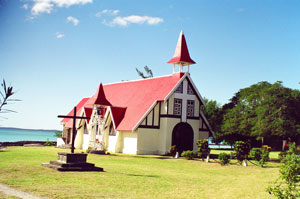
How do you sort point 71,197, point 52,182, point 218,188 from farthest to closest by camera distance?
point 218,188 < point 52,182 < point 71,197

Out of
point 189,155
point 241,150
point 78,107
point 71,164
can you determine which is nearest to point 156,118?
point 189,155

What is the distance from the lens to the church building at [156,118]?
35.9 metres

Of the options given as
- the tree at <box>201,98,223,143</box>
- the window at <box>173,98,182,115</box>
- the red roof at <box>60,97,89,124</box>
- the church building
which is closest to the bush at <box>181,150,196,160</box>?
the church building

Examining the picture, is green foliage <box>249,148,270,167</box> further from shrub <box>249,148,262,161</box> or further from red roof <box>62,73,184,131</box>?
red roof <box>62,73,184,131</box>

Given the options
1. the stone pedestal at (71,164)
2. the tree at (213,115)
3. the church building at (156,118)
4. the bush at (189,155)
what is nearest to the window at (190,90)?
the church building at (156,118)

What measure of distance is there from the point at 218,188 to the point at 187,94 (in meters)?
22.0

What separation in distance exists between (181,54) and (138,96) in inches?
256

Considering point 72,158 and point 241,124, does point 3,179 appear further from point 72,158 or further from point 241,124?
point 241,124

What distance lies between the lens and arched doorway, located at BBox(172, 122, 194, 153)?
1443 inches

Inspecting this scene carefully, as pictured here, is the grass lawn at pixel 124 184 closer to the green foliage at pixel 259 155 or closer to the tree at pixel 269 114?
the green foliage at pixel 259 155

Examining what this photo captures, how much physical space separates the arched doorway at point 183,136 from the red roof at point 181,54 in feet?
20.8

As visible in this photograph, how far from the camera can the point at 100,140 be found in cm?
3766

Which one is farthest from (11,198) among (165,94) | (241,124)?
(241,124)

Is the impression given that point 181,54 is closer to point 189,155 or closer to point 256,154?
point 189,155
